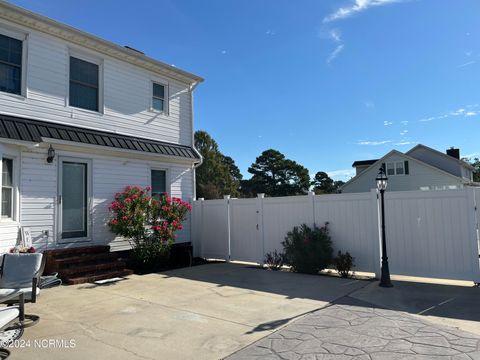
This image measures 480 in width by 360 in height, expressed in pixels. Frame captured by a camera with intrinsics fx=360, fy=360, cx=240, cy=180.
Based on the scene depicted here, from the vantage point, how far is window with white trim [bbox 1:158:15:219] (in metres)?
7.85

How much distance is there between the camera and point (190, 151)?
12633mm

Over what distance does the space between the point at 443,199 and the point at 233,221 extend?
5777 mm

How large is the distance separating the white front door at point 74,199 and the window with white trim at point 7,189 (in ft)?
3.62

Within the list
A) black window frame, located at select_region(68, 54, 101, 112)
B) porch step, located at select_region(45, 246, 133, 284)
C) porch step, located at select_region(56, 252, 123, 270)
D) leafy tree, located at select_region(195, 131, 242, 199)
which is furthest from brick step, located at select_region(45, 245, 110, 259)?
leafy tree, located at select_region(195, 131, 242, 199)

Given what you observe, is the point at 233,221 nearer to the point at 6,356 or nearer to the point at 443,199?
the point at 443,199

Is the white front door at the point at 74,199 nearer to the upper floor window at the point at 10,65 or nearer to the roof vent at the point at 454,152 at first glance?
the upper floor window at the point at 10,65

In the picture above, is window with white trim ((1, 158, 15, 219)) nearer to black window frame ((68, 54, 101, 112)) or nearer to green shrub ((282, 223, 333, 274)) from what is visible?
black window frame ((68, 54, 101, 112))

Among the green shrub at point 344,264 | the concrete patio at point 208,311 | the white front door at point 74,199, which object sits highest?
the white front door at point 74,199

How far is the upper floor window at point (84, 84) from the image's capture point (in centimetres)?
972

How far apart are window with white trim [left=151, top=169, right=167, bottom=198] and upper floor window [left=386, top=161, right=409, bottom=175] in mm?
25158

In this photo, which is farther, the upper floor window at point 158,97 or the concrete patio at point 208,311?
the upper floor window at point 158,97

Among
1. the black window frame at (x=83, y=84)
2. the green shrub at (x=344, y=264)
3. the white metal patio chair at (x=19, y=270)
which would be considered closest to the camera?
the white metal patio chair at (x=19, y=270)

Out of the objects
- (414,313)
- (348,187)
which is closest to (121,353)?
(414,313)

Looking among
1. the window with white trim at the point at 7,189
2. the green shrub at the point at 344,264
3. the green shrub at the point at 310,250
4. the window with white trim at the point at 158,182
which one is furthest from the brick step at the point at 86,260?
the green shrub at the point at 344,264
